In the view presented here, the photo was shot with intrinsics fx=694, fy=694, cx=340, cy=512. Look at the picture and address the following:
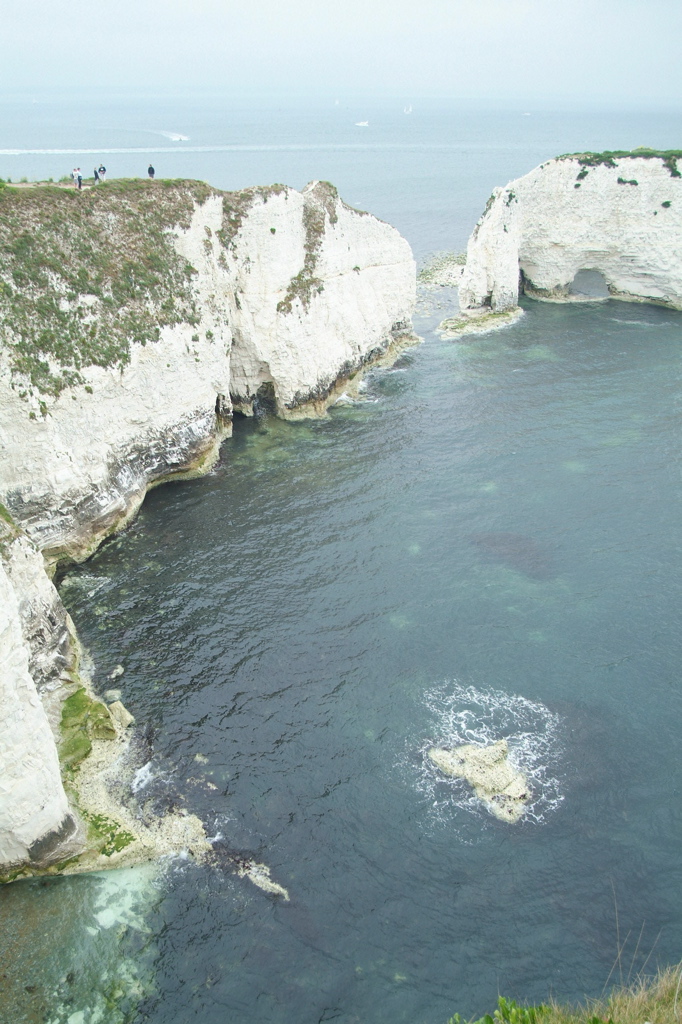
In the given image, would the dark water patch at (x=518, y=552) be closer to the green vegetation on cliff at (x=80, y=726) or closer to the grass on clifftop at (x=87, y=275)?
the green vegetation on cliff at (x=80, y=726)

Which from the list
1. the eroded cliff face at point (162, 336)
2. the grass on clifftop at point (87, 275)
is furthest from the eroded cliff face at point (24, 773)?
the grass on clifftop at point (87, 275)

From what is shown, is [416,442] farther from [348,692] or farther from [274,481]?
[348,692]

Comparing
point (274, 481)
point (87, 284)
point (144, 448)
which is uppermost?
point (87, 284)

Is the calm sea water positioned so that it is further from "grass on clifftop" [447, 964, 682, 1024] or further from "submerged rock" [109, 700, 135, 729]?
"grass on clifftop" [447, 964, 682, 1024]

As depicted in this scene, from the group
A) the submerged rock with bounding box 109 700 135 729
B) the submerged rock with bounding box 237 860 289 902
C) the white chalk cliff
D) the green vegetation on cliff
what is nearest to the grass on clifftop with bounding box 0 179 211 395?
the white chalk cliff

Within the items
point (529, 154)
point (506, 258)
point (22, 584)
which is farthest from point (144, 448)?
point (529, 154)
